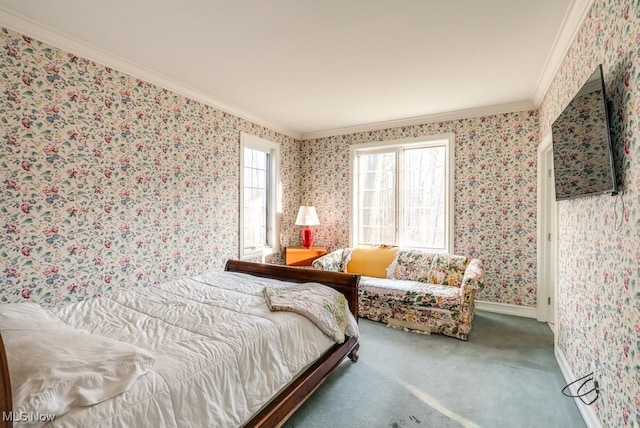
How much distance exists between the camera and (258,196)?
15.0 ft

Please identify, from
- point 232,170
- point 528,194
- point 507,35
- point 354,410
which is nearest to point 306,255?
point 232,170

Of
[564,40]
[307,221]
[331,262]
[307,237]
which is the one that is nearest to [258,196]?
[307,221]

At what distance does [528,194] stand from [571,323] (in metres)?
1.93

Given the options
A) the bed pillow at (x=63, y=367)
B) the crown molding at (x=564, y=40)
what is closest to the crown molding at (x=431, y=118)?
the crown molding at (x=564, y=40)

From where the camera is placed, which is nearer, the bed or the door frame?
the bed

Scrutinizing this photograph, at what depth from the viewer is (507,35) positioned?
7.64 ft

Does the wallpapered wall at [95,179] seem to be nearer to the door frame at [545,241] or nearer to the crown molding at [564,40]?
the crown molding at [564,40]

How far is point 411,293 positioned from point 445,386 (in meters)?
1.19

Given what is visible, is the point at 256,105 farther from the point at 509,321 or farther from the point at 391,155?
the point at 509,321

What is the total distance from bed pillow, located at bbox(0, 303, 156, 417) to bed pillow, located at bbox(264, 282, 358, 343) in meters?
0.93

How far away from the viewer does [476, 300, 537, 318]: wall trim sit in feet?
12.3

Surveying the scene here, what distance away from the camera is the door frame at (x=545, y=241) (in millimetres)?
3480

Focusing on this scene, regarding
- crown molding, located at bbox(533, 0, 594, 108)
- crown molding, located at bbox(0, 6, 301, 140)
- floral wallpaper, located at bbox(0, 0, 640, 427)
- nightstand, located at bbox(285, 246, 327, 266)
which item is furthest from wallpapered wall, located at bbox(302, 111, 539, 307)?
crown molding, located at bbox(0, 6, 301, 140)

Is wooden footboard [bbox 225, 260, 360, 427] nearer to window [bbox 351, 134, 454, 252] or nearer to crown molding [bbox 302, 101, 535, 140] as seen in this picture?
window [bbox 351, 134, 454, 252]
